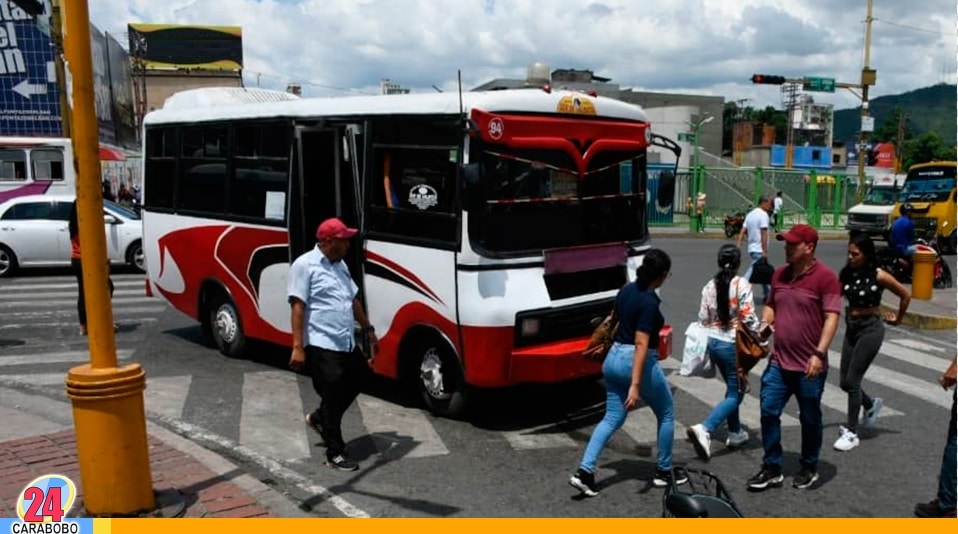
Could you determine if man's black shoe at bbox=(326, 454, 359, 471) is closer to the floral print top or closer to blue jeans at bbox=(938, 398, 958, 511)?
the floral print top

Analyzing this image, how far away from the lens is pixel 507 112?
22.9 ft

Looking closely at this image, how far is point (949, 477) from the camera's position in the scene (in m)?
5.15

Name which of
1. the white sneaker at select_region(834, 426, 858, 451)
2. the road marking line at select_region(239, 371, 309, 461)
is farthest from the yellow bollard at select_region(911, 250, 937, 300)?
the road marking line at select_region(239, 371, 309, 461)

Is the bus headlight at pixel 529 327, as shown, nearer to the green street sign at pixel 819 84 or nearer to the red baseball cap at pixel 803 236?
the red baseball cap at pixel 803 236

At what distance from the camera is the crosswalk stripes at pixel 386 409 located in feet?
22.5

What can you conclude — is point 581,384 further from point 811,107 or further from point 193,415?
point 811,107

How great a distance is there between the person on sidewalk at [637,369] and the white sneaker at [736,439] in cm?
123

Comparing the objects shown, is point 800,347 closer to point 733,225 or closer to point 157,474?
point 157,474

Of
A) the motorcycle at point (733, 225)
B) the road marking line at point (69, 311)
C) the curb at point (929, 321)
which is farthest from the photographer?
the motorcycle at point (733, 225)

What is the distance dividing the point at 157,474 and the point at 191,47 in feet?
271

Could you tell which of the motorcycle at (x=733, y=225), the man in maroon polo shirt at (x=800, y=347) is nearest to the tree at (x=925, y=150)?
the motorcycle at (x=733, y=225)

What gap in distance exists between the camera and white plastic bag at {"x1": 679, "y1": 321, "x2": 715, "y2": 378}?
21.9ft

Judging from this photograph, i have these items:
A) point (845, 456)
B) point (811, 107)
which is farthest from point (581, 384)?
point (811, 107)

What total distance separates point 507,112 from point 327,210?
8.35ft
